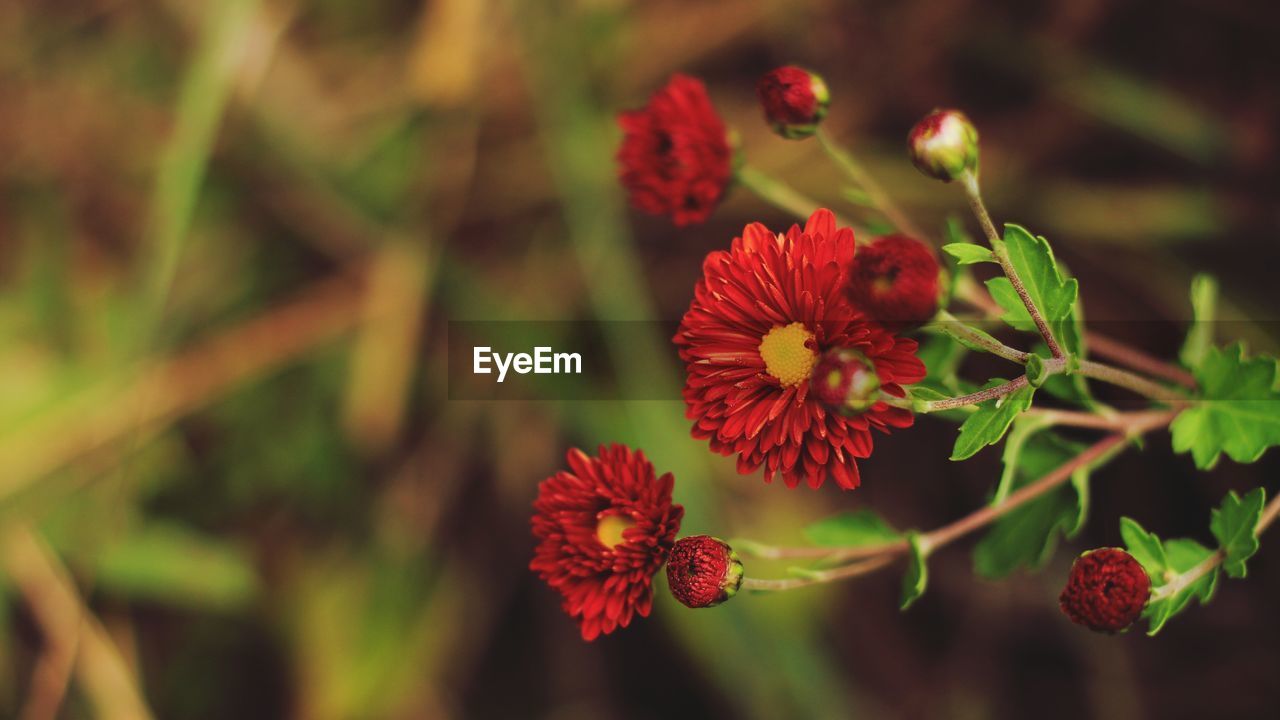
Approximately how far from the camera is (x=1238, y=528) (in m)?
0.58

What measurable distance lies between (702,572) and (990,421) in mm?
198

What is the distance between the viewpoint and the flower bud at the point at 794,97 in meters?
0.67

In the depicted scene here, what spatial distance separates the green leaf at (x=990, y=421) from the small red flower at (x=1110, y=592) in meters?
0.12

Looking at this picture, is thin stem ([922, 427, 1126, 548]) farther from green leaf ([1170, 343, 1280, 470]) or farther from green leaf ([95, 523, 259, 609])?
green leaf ([95, 523, 259, 609])

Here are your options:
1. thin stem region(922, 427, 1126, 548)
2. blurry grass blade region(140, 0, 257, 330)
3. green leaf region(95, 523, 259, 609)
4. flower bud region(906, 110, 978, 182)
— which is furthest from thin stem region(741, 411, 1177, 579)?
green leaf region(95, 523, 259, 609)

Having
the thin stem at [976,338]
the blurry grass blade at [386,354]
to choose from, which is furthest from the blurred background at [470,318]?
the thin stem at [976,338]

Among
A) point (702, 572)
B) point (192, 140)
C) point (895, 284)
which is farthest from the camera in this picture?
point (192, 140)

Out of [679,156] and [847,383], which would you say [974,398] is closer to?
[847,383]

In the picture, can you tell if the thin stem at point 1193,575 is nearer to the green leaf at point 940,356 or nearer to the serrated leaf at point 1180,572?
the serrated leaf at point 1180,572

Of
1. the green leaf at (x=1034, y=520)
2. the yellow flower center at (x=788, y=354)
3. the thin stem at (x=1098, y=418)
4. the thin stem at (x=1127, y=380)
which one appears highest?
the yellow flower center at (x=788, y=354)

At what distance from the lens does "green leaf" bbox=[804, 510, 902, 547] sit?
2.20 feet

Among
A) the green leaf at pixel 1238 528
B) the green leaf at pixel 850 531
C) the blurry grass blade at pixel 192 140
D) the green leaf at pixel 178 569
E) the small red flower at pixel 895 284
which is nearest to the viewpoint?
the small red flower at pixel 895 284

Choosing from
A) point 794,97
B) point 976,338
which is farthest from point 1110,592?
point 794,97

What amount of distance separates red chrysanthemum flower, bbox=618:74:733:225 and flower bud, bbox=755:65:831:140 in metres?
0.06
